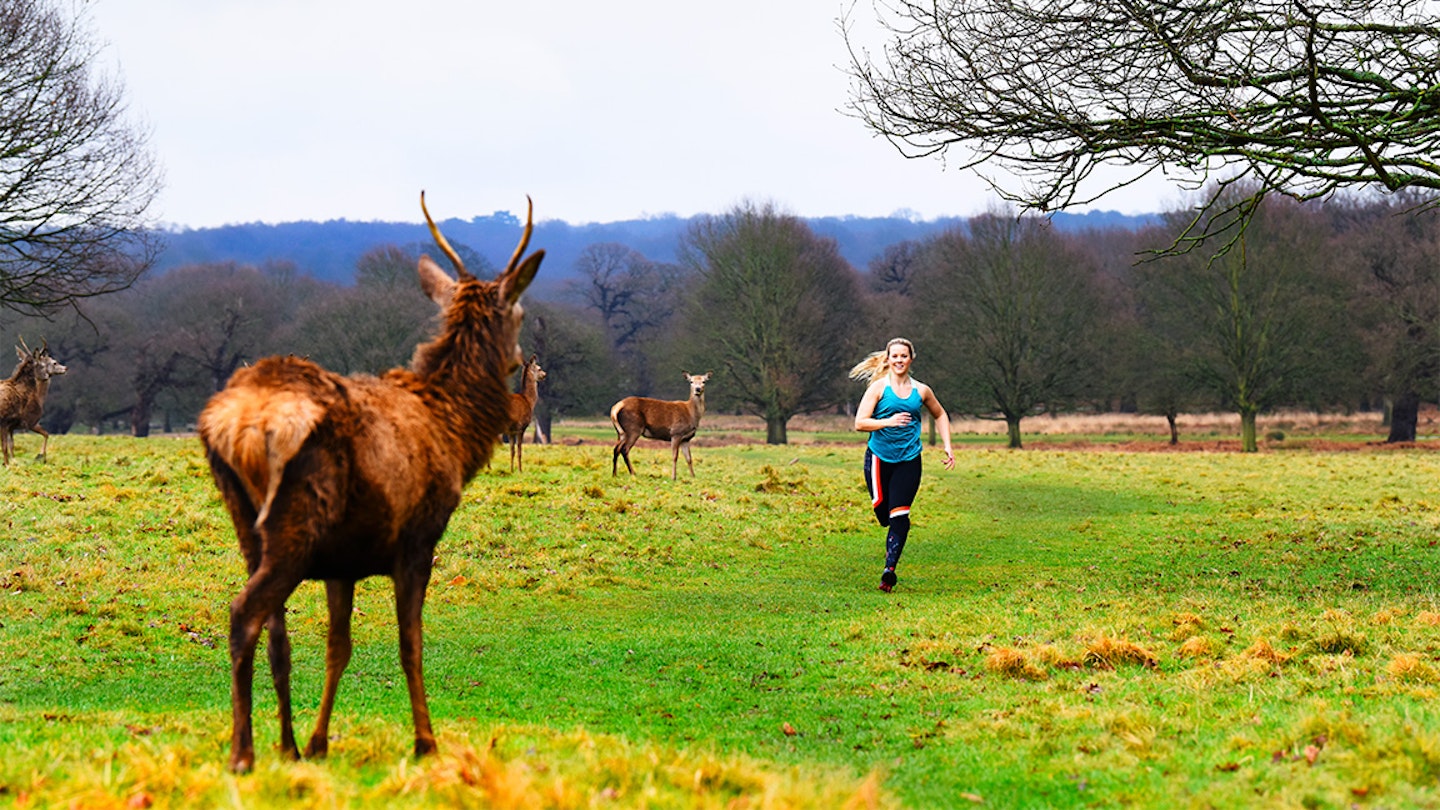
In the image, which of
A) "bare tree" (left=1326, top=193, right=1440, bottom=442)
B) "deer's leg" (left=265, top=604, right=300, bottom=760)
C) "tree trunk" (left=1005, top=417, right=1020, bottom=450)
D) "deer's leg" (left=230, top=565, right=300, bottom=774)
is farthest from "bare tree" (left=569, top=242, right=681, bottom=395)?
"deer's leg" (left=230, top=565, right=300, bottom=774)

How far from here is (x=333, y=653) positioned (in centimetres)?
493

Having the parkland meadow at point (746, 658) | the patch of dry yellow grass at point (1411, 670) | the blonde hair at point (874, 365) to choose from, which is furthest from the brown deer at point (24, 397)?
the patch of dry yellow grass at point (1411, 670)

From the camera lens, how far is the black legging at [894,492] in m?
11.7

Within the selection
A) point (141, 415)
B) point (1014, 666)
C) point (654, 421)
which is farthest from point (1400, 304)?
point (141, 415)

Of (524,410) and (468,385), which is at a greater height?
(468,385)

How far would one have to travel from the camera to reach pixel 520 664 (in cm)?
859

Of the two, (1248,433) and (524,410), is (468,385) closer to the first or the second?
(524,410)

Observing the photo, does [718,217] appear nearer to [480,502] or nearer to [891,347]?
[480,502]

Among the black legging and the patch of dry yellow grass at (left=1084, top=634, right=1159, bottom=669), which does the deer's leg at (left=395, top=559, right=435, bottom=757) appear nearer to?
the patch of dry yellow grass at (left=1084, top=634, right=1159, bottom=669)

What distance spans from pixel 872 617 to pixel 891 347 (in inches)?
119

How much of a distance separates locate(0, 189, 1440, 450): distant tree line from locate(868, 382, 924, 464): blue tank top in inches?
1123

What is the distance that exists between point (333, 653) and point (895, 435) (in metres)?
7.81

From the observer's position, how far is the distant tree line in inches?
1608

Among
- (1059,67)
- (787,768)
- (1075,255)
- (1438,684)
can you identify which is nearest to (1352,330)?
(1075,255)
